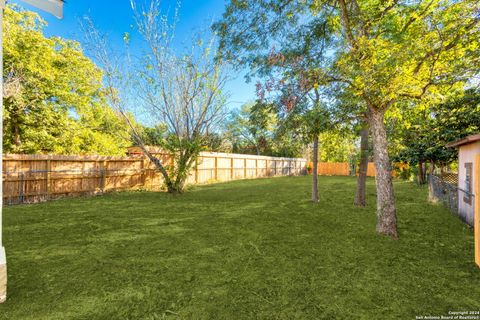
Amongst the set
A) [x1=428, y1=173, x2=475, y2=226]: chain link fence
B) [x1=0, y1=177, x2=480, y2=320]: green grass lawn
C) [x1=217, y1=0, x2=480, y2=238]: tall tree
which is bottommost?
[x1=0, y1=177, x2=480, y2=320]: green grass lawn

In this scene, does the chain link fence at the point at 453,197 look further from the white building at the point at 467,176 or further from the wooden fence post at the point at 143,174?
the wooden fence post at the point at 143,174

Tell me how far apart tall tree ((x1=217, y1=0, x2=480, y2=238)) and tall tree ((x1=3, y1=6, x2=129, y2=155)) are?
6.83 meters

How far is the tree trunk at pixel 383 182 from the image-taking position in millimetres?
4652

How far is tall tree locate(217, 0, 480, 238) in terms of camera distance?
394 cm

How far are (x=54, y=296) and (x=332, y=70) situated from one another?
5.18 meters

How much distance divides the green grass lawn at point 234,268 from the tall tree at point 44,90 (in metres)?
6.69

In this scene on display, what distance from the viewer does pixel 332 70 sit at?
457cm

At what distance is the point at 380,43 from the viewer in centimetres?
425

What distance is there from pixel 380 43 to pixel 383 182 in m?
2.52

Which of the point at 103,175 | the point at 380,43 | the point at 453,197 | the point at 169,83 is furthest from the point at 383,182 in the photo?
the point at 103,175

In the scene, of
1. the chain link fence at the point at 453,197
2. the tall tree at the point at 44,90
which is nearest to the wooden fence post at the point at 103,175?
the tall tree at the point at 44,90

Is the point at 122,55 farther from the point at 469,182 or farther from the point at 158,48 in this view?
the point at 469,182

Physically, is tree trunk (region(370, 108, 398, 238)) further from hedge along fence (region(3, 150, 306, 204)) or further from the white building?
hedge along fence (region(3, 150, 306, 204))

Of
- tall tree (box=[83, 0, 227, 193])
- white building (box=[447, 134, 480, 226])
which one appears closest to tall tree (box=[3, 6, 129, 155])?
tall tree (box=[83, 0, 227, 193])
